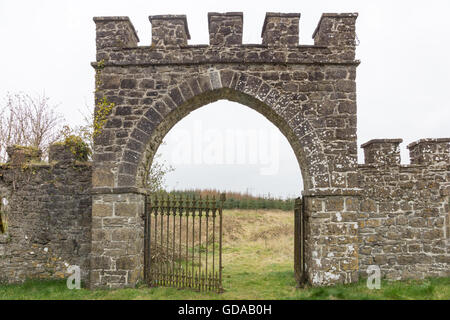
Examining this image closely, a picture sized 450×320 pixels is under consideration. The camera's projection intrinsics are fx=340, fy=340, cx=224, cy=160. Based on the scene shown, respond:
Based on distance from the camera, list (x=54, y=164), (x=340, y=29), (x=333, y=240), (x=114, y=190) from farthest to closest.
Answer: (x=54, y=164) < (x=340, y=29) < (x=114, y=190) < (x=333, y=240)

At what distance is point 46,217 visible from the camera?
282 inches

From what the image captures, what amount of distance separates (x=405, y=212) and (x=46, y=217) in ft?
24.4

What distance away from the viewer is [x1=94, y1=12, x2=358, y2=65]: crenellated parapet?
21.6ft

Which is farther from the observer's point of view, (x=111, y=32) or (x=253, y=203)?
(x=253, y=203)

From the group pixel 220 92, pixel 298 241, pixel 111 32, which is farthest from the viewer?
pixel 298 241

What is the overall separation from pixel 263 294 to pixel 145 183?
10.5 ft

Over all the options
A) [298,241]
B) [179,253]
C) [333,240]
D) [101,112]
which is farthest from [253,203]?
[101,112]

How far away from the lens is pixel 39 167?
23.9 feet

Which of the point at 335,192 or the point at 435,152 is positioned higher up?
the point at 435,152

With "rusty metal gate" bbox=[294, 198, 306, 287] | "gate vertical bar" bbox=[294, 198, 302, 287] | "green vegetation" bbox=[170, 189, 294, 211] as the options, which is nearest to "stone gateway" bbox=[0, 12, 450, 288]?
"rusty metal gate" bbox=[294, 198, 306, 287]

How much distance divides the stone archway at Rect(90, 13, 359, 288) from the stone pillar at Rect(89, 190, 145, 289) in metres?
0.02

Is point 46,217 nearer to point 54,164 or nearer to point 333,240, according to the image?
point 54,164

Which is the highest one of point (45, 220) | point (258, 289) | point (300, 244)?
point (45, 220)

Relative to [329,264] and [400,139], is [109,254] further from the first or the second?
[400,139]
